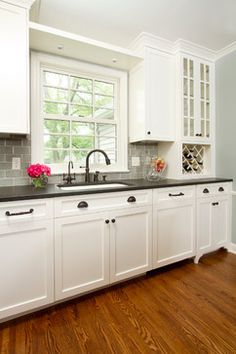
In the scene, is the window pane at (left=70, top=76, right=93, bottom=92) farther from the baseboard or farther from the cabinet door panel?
the baseboard

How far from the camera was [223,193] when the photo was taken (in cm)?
254

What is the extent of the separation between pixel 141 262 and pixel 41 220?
1.01 meters

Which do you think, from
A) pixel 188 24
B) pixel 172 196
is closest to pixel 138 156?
pixel 172 196

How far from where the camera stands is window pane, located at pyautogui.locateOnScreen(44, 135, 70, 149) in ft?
7.28

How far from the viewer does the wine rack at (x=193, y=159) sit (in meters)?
2.74

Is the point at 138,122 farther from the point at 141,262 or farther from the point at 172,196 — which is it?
the point at 141,262

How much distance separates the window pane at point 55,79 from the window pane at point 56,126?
1.27 ft

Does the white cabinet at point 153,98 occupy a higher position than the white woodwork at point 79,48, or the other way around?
the white woodwork at point 79,48

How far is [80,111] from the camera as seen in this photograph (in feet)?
7.89

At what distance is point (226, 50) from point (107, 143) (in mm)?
1837

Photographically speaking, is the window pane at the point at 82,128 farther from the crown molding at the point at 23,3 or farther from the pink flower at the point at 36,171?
the crown molding at the point at 23,3

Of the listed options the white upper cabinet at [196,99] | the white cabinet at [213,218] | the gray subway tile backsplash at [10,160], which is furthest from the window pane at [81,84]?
the white cabinet at [213,218]

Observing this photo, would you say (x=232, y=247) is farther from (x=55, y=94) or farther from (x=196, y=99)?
(x=55, y=94)

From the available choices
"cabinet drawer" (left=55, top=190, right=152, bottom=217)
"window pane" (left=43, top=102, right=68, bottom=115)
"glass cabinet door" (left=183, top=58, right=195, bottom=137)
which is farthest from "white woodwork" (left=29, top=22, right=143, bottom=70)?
"cabinet drawer" (left=55, top=190, right=152, bottom=217)
